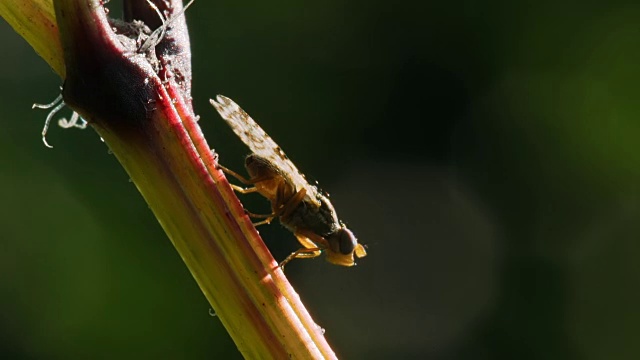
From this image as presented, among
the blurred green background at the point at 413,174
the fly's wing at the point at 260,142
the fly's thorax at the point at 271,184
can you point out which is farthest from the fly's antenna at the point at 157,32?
the blurred green background at the point at 413,174

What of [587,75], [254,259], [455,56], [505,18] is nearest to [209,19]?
[455,56]

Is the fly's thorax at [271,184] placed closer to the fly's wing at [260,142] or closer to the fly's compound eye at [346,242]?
the fly's wing at [260,142]

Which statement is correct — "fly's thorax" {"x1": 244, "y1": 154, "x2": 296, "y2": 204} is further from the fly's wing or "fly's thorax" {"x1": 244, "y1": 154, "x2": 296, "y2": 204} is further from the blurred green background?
the blurred green background

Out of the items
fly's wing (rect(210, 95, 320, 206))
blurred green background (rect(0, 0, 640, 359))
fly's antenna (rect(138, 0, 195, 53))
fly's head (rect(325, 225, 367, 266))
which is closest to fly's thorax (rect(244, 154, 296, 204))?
fly's wing (rect(210, 95, 320, 206))

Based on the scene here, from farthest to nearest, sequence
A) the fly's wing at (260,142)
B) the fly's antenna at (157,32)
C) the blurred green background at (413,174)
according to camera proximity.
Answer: the blurred green background at (413,174), the fly's wing at (260,142), the fly's antenna at (157,32)

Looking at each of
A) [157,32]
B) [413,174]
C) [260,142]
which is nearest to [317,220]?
[260,142]

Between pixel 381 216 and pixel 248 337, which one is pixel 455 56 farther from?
pixel 248 337
